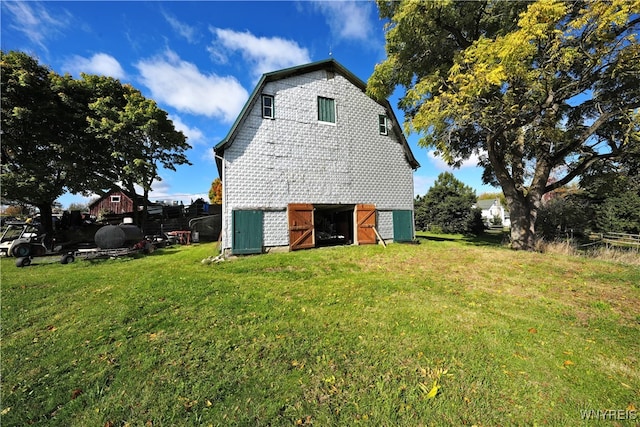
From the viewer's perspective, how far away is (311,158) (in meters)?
12.7

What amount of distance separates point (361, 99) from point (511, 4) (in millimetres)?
6893

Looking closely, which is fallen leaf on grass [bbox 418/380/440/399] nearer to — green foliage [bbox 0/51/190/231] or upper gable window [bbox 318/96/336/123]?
upper gable window [bbox 318/96/336/123]

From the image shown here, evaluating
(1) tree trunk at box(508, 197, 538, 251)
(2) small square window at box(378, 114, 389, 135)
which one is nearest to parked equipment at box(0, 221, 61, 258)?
(2) small square window at box(378, 114, 389, 135)

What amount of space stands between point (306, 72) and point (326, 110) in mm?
2007

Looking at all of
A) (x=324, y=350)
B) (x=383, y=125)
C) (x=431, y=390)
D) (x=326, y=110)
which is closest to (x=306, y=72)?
(x=326, y=110)

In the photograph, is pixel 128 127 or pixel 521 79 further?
pixel 128 127

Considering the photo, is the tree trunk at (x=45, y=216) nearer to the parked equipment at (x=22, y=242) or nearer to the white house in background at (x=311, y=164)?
the parked equipment at (x=22, y=242)

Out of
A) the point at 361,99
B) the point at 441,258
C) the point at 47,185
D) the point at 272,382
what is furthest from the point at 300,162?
the point at 47,185

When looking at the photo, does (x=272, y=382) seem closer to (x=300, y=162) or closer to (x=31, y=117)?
(x=300, y=162)

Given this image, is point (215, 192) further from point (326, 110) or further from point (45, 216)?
point (326, 110)

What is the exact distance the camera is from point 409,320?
4945mm

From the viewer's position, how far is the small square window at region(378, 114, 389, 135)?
14.6 meters

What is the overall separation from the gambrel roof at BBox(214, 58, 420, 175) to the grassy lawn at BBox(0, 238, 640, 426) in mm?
6287

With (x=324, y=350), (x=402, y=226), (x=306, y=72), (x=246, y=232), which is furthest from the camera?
(x=402, y=226)
